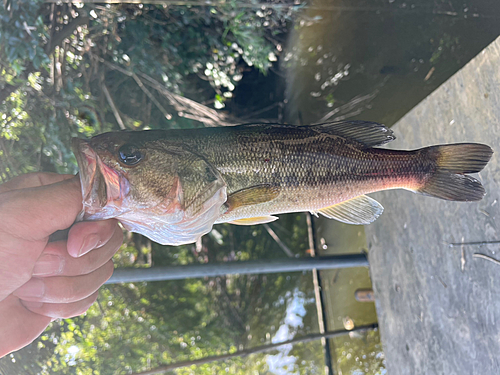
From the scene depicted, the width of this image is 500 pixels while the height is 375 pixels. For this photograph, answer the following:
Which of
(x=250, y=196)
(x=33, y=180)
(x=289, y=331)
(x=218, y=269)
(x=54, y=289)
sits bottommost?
(x=289, y=331)

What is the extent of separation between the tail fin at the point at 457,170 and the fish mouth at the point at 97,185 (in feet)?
3.78

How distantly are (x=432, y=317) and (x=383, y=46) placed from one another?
120 inches

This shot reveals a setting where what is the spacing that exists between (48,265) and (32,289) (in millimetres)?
141

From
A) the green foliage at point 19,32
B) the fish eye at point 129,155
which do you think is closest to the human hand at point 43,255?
the fish eye at point 129,155

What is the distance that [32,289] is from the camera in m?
1.10

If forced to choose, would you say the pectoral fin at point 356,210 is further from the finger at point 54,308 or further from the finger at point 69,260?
the finger at point 54,308

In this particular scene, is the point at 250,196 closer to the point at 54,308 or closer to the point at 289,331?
the point at 54,308

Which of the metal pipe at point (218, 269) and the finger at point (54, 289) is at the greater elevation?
the finger at point (54, 289)

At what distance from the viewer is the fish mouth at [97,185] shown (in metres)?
0.99

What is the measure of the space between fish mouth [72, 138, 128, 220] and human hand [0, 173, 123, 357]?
1.9 inches

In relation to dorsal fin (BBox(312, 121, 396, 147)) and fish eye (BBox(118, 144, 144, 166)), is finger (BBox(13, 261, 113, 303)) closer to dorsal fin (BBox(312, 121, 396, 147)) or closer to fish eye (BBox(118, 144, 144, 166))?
fish eye (BBox(118, 144, 144, 166))

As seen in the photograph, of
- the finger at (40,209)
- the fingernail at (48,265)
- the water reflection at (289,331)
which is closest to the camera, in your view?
the finger at (40,209)

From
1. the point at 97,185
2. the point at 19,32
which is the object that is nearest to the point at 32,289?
the point at 97,185

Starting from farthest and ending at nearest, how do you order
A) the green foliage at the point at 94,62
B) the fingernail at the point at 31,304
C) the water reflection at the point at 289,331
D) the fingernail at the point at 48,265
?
the water reflection at the point at 289,331 → the green foliage at the point at 94,62 → the fingernail at the point at 31,304 → the fingernail at the point at 48,265
